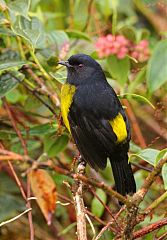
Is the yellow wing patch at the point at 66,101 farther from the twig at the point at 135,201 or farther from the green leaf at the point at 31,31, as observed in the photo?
the twig at the point at 135,201

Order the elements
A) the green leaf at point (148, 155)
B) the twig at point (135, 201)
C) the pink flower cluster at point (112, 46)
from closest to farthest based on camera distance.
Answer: the twig at point (135, 201), the green leaf at point (148, 155), the pink flower cluster at point (112, 46)

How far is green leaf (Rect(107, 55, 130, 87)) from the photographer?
3643 mm

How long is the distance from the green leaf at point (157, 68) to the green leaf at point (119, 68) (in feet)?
0.77

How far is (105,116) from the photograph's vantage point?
3.40 m

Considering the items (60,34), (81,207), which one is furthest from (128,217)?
(60,34)

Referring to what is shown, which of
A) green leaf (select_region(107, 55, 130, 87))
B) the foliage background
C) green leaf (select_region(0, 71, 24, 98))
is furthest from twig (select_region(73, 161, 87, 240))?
green leaf (select_region(107, 55, 130, 87))

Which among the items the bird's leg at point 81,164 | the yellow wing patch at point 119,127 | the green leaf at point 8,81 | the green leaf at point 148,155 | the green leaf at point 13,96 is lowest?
the bird's leg at point 81,164

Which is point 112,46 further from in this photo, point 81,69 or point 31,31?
point 31,31

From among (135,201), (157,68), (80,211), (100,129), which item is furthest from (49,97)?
(135,201)

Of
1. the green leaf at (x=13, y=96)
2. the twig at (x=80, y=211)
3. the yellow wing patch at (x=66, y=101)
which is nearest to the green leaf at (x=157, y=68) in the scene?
the yellow wing patch at (x=66, y=101)

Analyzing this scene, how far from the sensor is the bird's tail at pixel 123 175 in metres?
3.27

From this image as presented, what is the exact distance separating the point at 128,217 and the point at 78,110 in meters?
1.35

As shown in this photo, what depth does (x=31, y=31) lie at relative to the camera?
10.9 ft

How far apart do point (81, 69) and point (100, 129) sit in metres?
0.57
